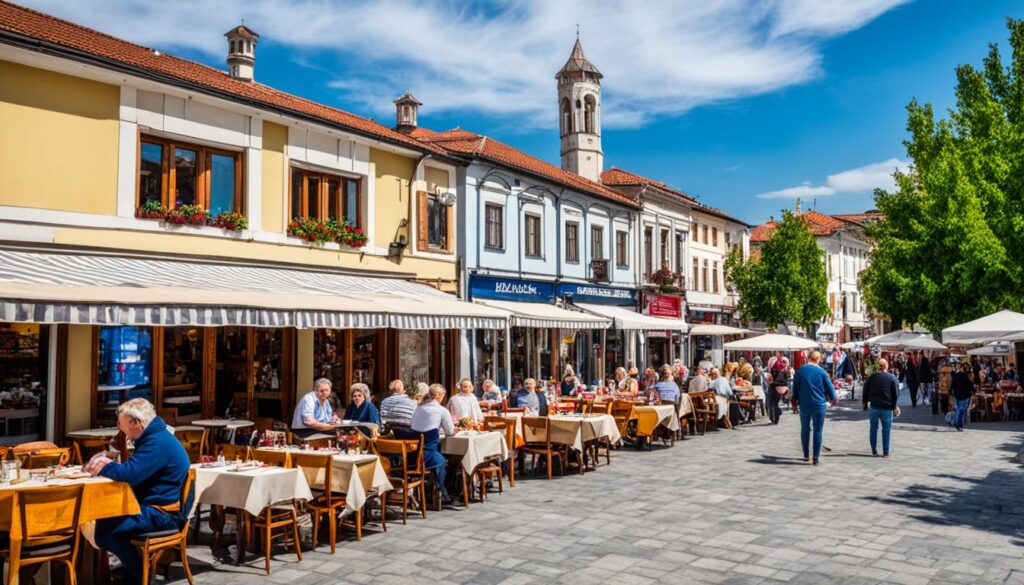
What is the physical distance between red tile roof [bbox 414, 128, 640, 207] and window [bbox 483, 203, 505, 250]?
1298mm

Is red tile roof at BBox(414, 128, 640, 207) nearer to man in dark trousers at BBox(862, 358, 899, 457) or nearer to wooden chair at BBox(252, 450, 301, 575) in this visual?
man in dark trousers at BBox(862, 358, 899, 457)

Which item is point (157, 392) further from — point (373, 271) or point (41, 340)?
point (373, 271)

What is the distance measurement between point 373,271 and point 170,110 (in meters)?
5.38

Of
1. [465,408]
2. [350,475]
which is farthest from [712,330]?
[350,475]

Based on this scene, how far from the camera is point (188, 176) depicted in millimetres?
14641

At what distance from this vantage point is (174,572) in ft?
24.1

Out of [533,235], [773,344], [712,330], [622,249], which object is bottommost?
[773,344]

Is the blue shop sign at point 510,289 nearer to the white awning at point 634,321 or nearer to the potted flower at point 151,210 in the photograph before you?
the white awning at point 634,321

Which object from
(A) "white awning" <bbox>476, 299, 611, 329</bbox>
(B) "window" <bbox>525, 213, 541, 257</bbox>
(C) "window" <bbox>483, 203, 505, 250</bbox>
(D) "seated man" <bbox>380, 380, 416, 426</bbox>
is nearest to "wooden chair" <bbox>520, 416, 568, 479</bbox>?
(D) "seated man" <bbox>380, 380, 416, 426</bbox>

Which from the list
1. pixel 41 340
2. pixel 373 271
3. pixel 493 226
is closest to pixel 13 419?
pixel 41 340

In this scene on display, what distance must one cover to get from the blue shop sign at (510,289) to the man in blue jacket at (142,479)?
49.7ft

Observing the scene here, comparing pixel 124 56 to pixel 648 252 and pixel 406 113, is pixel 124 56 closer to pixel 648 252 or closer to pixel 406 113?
pixel 406 113

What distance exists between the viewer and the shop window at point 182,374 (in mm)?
13688

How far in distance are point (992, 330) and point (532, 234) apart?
12271 mm
